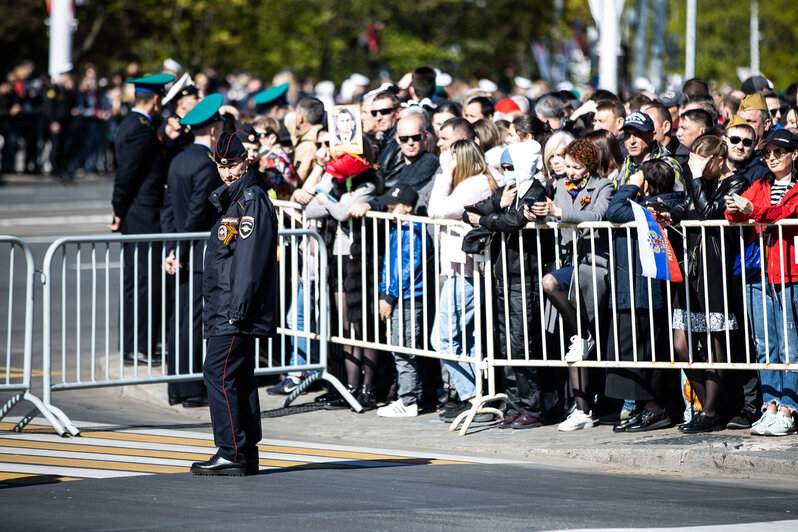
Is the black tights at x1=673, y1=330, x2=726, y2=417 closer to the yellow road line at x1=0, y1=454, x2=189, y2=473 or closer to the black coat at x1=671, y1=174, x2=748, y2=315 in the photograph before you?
the black coat at x1=671, y1=174, x2=748, y2=315

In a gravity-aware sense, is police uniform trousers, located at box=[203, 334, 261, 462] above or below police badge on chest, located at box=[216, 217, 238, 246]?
below

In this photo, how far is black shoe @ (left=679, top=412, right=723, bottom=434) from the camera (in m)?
8.65

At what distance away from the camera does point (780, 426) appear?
839cm

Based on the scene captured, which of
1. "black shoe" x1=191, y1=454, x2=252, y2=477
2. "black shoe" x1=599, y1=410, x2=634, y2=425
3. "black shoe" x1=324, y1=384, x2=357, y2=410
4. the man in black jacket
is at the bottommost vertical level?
"black shoe" x1=191, y1=454, x2=252, y2=477

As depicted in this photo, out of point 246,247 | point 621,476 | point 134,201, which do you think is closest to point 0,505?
point 246,247

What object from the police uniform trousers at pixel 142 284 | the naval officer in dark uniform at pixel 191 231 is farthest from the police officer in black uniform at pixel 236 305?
the police uniform trousers at pixel 142 284

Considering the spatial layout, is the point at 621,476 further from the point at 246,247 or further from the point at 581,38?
the point at 581,38

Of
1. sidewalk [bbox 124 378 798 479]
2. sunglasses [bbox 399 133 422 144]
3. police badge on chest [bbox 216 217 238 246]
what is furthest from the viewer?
sunglasses [bbox 399 133 422 144]

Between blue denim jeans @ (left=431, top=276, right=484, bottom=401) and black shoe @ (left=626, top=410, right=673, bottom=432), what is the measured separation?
1262 mm

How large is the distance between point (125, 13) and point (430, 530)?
40.9m

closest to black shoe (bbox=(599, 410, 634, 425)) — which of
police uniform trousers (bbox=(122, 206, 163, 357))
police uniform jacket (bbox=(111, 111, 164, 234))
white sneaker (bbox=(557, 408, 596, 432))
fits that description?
white sneaker (bbox=(557, 408, 596, 432))

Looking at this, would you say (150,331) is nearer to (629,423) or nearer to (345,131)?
(345,131)

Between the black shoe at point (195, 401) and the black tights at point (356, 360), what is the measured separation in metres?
1.15

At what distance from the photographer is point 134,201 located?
11.6 meters
